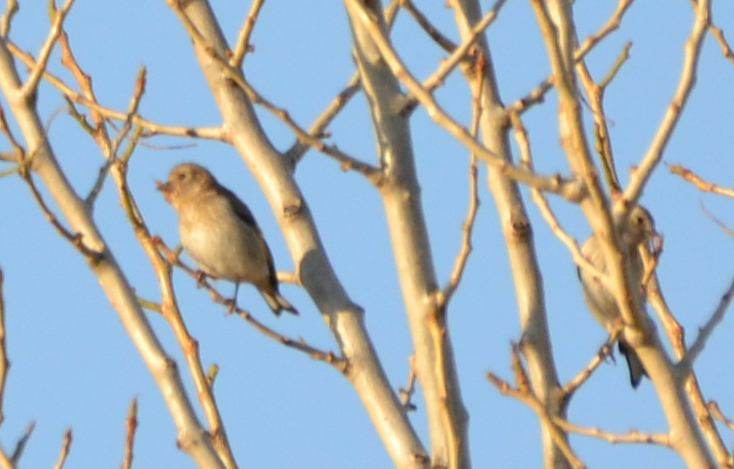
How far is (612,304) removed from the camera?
27.0 feet

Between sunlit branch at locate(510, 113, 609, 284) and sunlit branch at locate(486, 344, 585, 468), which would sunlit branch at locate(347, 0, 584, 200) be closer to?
sunlit branch at locate(510, 113, 609, 284)

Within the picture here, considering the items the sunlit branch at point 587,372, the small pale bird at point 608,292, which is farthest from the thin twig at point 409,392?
the small pale bird at point 608,292

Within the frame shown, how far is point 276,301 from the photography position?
27.6 feet

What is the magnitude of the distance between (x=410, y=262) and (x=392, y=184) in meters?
0.23

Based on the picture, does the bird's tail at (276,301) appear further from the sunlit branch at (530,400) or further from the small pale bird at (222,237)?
the sunlit branch at (530,400)

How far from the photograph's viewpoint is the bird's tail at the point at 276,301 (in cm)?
834

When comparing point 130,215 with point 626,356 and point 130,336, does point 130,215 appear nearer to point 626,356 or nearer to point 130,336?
point 130,336

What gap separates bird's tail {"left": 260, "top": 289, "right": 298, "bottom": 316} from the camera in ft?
27.3

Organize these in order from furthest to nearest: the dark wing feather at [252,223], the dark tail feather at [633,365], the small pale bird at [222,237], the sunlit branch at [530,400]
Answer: the dark tail feather at [633,365]
the dark wing feather at [252,223]
the small pale bird at [222,237]
the sunlit branch at [530,400]

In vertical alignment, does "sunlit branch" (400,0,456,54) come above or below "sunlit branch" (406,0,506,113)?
above

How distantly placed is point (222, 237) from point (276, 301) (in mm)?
733

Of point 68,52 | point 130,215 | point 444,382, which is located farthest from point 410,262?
point 68,52

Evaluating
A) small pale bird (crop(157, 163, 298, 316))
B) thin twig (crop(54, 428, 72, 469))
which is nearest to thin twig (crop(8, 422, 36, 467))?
thin twig (crop(54, 428, 72, 469))

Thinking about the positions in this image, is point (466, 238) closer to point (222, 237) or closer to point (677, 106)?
point (677, 106)
